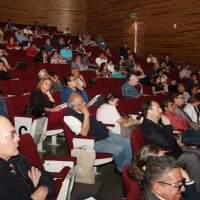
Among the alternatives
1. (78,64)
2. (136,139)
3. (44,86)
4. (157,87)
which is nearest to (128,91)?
(157,87)

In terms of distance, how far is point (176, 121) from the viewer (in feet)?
14.8

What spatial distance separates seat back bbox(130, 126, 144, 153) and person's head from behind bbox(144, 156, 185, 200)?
1282mm

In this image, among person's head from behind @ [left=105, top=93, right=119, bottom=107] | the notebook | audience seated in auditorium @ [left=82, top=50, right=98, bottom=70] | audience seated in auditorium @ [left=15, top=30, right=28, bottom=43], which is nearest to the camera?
person's head from behind @ [left=105, top=93, right=119, bottom=107]

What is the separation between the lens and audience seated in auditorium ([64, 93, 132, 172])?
3.59m

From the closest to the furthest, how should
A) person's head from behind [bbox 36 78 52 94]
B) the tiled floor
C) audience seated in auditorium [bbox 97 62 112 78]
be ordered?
the tiled floor < person's head from behind [bbox 36 78 52 94] < audience seated in auditorium [bbox 97 62 112 78]

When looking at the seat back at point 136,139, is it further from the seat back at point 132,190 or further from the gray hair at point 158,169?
the gray hair at point 158,169

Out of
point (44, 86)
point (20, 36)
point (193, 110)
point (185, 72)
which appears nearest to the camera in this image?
point (44, 86)

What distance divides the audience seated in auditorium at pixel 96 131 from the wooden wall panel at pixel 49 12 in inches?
423

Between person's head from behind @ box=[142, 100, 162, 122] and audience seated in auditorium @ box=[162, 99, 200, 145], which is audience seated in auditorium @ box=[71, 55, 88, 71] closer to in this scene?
audience seated in auditorium @ box=[162, 99, 200, 145]

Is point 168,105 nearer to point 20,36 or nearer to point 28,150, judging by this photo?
point 28,150

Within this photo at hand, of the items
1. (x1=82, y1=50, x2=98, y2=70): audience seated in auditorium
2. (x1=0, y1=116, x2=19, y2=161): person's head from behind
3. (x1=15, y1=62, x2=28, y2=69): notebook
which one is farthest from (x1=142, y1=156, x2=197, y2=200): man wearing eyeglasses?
(x1=82, y1=50, x2=98, y2=70): audience seated in auditorium

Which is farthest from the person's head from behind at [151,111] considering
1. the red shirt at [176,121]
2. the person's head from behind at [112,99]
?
the red shirt at [176,121]

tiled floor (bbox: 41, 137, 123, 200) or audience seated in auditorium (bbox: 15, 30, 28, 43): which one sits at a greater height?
audience seated in auditorium (bbox: 15, 30, 28, 43)

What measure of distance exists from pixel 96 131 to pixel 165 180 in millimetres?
2156
